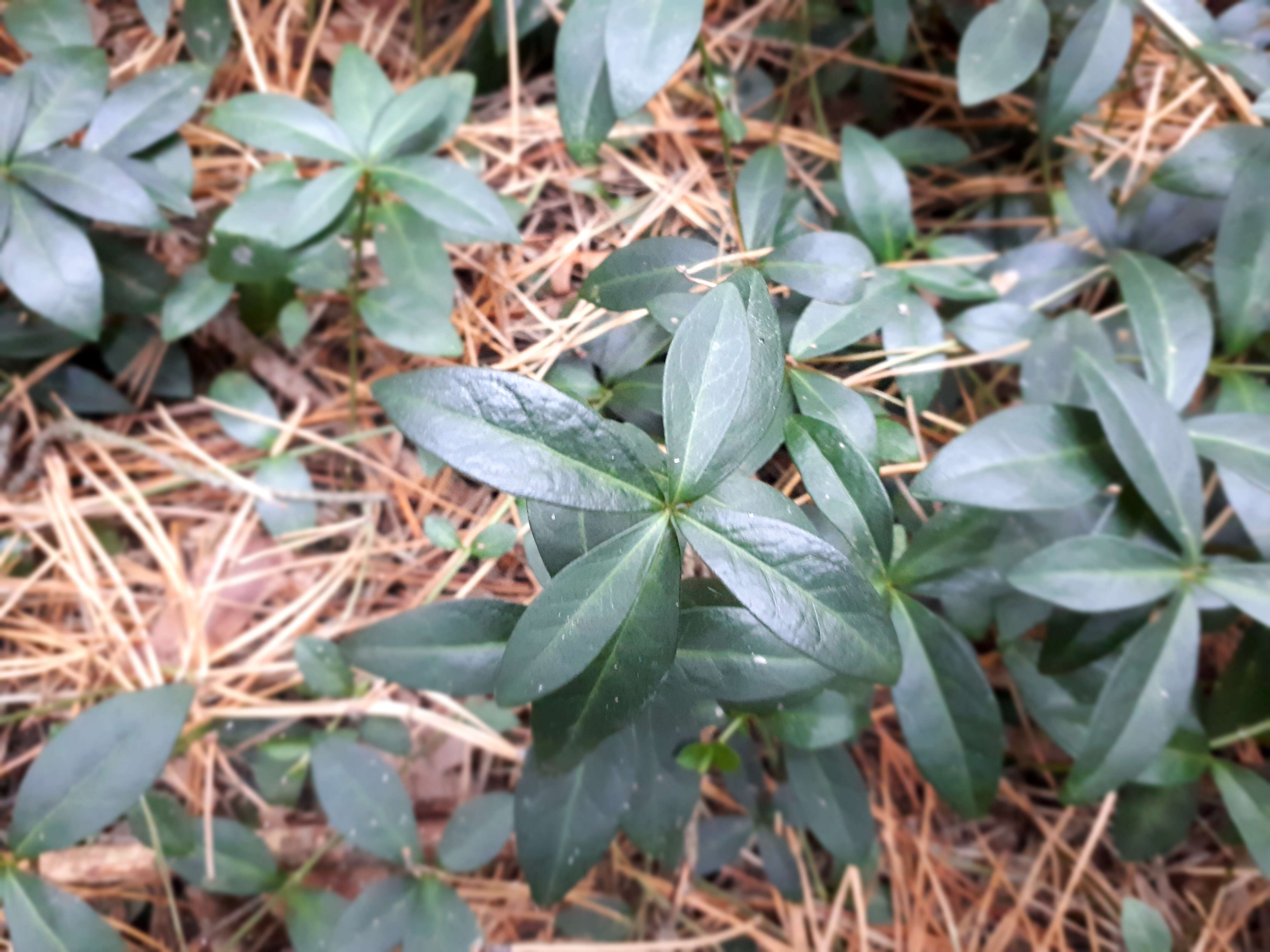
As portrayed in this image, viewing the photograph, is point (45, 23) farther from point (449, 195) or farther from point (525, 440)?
point (525, 440)

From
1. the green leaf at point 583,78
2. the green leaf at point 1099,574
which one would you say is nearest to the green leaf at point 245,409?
the green leaf at point 583,78

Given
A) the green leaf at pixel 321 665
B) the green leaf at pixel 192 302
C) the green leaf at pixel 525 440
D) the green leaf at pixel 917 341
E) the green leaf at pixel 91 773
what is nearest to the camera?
the green leaf at pixel 525 440

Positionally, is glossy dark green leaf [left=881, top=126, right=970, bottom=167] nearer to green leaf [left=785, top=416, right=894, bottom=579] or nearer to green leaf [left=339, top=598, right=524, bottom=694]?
green leaf [left=785, top=416, right=894, bottom=579]

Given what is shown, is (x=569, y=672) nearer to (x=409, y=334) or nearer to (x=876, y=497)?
(x=876, y=497)

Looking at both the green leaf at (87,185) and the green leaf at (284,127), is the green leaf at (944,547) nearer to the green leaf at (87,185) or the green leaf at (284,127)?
the green leaf at (284,127)

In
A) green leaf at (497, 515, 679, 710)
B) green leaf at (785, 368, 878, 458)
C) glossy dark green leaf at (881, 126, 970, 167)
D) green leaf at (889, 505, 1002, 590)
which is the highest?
glossy dark green leaf at (881, 126, 970, 167)

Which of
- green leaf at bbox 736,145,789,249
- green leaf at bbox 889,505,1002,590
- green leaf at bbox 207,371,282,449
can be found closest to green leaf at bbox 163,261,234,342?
green leaf at bbox 207,371,282,449

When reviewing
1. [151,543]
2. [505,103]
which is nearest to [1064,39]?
[505,103]
